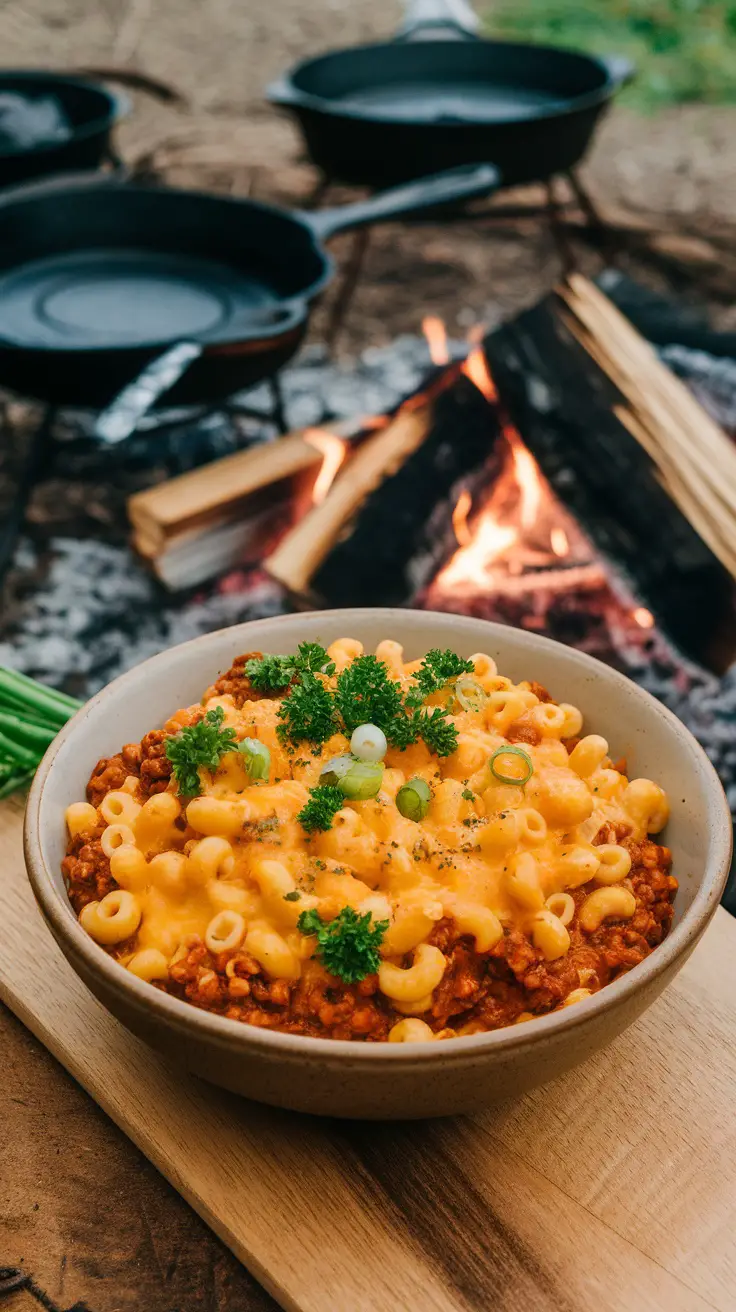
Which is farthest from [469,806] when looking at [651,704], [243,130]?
[243,130]

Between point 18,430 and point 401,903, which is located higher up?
point 401,903

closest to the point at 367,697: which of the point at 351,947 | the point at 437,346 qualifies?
the point at 351,947

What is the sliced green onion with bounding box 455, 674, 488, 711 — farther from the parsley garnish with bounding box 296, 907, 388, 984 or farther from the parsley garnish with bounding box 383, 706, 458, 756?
the parsley garnish with bounding box 296, 907, 388, 984

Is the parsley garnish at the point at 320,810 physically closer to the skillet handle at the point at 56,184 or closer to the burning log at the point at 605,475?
the burning log at the point at 605,475

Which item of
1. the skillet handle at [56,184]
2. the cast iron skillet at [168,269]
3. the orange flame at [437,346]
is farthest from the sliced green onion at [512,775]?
the orange flame at [437,346]

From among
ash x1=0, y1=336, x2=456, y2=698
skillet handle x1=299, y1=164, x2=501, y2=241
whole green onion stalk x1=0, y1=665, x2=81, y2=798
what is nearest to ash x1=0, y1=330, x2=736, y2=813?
ash x1=0, y1=336, x2=456, y2=698

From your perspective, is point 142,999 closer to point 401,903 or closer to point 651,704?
point 401,903

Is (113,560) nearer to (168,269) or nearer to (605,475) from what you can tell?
(168,269)
